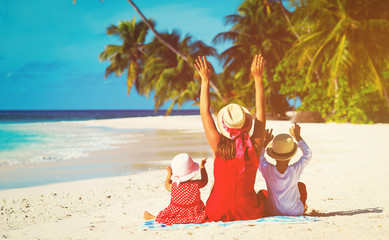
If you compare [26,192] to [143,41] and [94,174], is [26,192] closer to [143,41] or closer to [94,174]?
[94,174]

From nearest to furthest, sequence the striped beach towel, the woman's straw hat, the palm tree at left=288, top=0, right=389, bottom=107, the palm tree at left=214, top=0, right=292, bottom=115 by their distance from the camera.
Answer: the woman's straw hat
the striped beach towel
the palm tree at left=288, top=0, right=389, bottom=107
the palm tree at left=214, top=0, right=292, bottom=115

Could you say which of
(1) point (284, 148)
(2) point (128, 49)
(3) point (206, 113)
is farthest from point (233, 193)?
(2) point (128, 49)

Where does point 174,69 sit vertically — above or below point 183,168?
above

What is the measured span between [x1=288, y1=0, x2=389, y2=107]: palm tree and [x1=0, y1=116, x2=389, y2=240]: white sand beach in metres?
9.68

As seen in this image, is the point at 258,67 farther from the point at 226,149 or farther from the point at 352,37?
the point at 352,37

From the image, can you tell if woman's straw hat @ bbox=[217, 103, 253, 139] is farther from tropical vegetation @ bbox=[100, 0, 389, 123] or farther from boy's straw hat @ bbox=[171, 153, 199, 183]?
tropical vegetation @ bbox=[100, 0, 389, 123]

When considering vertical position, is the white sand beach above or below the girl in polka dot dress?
below

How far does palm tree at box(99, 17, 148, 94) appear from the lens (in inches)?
1446

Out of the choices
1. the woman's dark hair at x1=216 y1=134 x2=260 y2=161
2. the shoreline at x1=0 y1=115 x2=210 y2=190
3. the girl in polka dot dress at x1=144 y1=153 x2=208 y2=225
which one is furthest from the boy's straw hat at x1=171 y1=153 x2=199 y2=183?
the shoreline at x1=0 y1=115 x2=210 y2=190

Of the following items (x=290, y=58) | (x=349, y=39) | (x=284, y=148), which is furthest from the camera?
(x=290, y=58)

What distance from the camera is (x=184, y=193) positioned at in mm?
4039

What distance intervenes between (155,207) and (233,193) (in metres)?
1.87

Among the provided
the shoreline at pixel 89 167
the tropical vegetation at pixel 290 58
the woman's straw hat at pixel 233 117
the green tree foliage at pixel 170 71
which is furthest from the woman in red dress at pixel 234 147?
the green tree foliage at pixel 170 71

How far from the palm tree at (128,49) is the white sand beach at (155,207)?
29.5 metres
